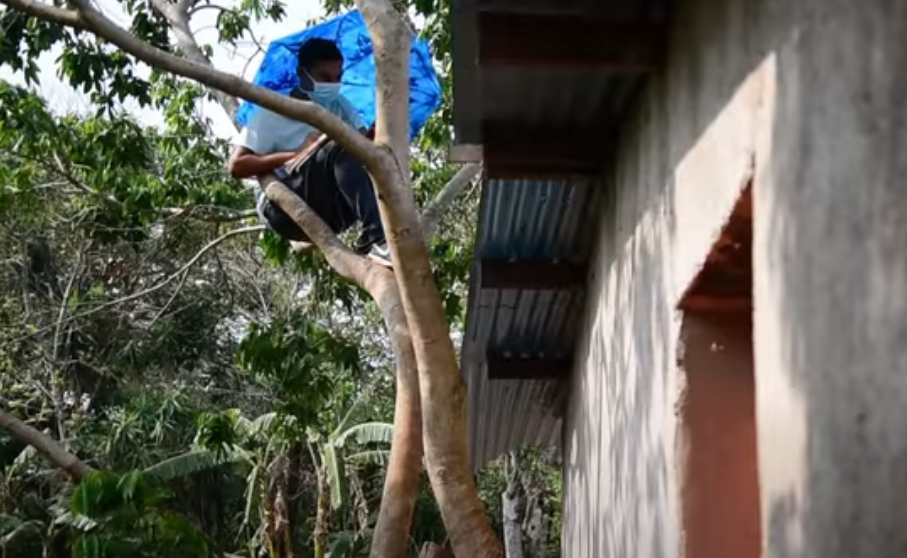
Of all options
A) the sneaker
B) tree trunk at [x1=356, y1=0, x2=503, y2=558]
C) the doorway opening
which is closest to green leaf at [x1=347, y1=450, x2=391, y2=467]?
the sneaker

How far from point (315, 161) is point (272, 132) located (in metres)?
0.22

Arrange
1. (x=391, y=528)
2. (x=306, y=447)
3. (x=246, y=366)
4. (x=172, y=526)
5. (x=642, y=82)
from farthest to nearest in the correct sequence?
(x=306, y=447) < (x=172, y=526) < (x=246, y=366) < (x=391, y=528) < (x=642, y=82)

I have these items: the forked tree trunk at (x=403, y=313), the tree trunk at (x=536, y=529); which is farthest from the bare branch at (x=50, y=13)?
the tree trunk at (x=536, y=529)

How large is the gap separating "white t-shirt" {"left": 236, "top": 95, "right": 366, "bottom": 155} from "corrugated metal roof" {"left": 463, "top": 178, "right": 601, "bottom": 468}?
1082mm

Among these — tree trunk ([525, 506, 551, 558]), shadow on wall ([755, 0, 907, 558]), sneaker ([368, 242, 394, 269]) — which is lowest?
shadow on wall ([755, 0, 907, 558])

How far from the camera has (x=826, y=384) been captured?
2.01 meters

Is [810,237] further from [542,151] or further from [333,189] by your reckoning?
[333,189]

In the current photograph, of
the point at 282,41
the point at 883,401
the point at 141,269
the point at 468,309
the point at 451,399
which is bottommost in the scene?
the point at 883,401

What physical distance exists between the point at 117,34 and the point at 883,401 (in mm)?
3031

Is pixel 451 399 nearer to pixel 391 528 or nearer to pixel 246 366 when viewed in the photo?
pixel 391 528

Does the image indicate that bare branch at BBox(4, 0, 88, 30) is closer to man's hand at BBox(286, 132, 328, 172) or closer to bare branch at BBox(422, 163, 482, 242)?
man's hand at BBox(286, 132, 328, 172)

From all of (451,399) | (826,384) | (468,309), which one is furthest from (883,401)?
(468,309)

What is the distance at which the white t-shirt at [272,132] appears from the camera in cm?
574

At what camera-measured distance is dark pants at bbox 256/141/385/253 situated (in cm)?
579
